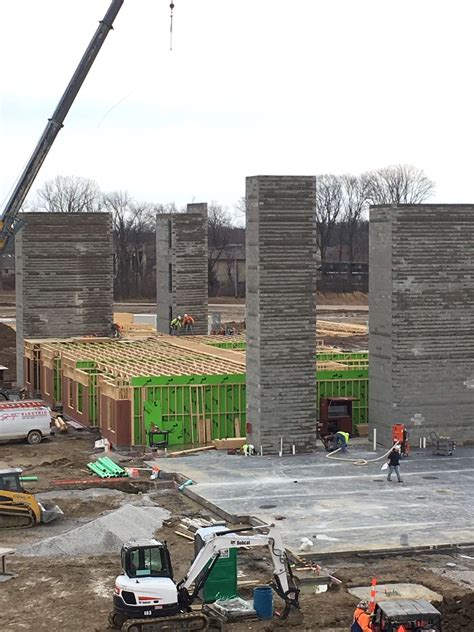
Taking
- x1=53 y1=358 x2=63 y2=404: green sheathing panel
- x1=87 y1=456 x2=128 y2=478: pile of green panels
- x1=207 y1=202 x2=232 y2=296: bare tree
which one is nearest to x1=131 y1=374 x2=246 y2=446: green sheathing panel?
x1=87 y1=456 x2=128 y2=478: pile of green panels

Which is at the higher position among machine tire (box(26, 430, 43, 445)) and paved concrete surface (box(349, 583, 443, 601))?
machine tire (box(26, 430, 43, 445))

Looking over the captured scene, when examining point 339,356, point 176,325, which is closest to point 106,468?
point 339,356

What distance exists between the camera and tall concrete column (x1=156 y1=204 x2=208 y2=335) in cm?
5559

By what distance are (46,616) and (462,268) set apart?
62.6 feet

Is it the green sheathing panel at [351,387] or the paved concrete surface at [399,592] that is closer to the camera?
the paved concrete surface at [399,592]

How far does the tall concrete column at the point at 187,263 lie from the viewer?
55594mm

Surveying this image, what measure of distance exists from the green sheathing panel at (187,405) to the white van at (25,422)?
3.80 metres

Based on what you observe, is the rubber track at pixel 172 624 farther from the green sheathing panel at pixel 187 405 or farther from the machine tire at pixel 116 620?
the green sheathing panel at pixel 187 405

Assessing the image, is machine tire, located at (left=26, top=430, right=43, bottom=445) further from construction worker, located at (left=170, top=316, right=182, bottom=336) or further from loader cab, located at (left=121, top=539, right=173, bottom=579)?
loader cab, located at (left=121, top=539, right=173, bottom=579)

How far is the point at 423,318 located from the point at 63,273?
21.3 metres

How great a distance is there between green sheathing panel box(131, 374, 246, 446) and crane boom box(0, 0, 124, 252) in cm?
1331

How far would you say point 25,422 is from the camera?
123 ft

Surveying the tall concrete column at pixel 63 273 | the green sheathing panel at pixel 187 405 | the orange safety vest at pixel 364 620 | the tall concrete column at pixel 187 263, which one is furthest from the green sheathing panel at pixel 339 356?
the orange safety vest at pixel 364 620

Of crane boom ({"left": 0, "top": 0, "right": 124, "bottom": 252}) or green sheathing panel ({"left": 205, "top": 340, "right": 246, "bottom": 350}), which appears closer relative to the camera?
crane boom ({"left": 0, "top": 0, "right": 124, "bottom": 252})
